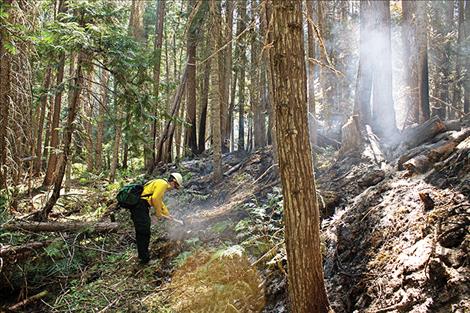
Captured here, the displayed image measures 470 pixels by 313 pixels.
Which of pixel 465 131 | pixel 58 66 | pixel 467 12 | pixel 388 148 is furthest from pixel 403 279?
pixel 467 12

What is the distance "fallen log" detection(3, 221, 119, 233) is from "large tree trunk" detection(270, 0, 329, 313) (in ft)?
19.5

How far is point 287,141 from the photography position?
10.8ft

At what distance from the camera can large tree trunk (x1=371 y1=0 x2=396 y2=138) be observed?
9.69 metres

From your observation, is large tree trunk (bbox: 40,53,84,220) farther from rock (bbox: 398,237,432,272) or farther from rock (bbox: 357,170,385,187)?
rock (bbox: 398,237,432,272)

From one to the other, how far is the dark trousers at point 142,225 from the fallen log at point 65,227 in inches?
67.3

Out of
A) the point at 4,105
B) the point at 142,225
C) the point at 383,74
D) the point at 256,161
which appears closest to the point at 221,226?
the point at 142,225

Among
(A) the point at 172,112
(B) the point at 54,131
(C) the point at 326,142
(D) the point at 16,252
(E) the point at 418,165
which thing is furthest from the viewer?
(A) the point at 172,112

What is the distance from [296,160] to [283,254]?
7.52 ft

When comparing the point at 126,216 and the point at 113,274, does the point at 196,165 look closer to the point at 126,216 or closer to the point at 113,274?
the point at 126,216

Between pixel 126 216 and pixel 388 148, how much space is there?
690 cm

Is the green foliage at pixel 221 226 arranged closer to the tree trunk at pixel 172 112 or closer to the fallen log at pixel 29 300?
the fallen log at pixel 29 300

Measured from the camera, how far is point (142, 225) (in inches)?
271

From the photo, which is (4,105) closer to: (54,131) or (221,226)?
(54,131)

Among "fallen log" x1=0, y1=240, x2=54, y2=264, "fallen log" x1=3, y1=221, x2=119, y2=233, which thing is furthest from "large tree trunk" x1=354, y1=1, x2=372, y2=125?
"fallen log" x1=0, y1=240, x2=54, y2=264
